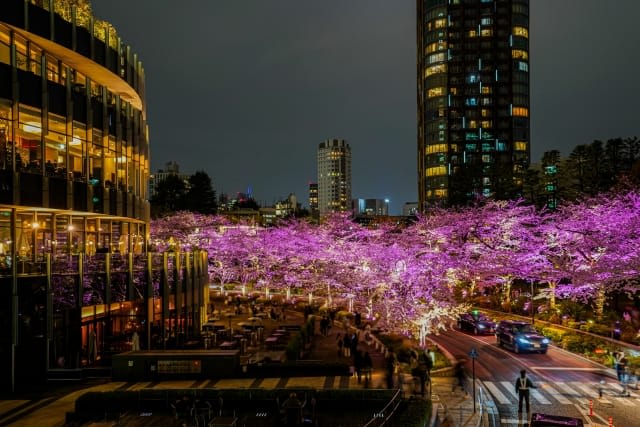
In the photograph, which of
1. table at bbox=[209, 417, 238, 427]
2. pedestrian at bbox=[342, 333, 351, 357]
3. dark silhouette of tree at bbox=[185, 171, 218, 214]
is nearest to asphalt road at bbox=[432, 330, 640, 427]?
pedestrian at bbox=[342, 333, 351, 357]

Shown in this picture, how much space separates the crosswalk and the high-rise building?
397ft

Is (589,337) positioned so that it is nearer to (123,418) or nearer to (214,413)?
(214,413)

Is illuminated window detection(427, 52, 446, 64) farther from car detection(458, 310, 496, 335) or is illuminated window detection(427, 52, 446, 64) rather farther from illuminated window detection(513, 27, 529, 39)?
car detection(458, 310, 496, 335)

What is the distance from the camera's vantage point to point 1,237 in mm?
26875

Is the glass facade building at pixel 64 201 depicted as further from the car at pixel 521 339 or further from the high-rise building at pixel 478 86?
the high-rise building at pixel 478 86

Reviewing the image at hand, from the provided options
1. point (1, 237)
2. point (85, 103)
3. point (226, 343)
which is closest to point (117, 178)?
point (85, 103)

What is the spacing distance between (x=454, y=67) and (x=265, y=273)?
10147cm

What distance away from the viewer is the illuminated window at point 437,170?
147 m

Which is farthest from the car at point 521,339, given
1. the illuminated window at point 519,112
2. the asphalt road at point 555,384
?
the illuminated window at point 519,112

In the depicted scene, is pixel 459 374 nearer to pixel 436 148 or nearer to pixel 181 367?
pixel 181 367

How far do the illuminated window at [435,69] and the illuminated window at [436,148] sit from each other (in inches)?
775

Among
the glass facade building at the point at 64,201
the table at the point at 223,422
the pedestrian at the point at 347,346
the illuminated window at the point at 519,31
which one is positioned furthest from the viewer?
the illuminated window at the point at 519,31

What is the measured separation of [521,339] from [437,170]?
119950mm

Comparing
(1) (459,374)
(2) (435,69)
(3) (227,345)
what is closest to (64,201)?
(3) (227,345)
